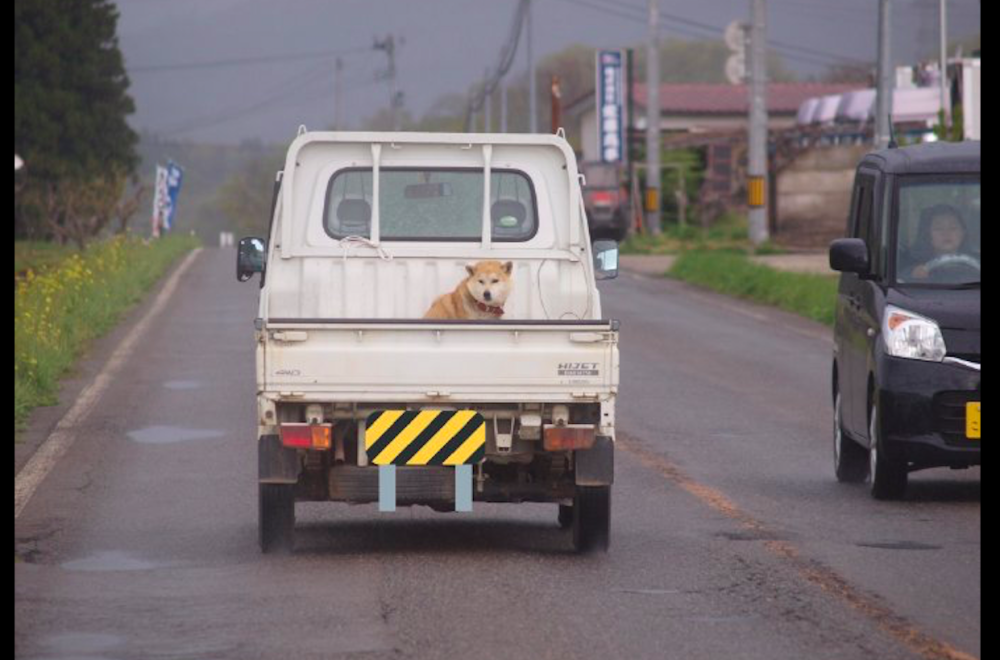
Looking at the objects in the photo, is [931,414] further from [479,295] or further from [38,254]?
[38,254]

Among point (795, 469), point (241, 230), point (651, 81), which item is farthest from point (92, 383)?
point (241, 230)

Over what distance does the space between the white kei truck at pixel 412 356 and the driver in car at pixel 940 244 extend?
6.88 ft

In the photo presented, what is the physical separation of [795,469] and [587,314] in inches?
108

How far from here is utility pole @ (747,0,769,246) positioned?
148 feet

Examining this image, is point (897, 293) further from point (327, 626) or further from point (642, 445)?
point (327, 626)

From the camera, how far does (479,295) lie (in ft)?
37.6

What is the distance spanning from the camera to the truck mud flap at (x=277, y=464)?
33.5 ft

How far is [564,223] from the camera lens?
12.3 m

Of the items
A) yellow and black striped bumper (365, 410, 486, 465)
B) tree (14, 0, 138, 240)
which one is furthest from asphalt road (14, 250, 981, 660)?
tree (14, 0, 138, 240)

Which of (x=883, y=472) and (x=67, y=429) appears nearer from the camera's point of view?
(x=883, y=472)

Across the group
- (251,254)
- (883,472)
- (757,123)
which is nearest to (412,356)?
(251,254)

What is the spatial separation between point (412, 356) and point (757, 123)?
121ft

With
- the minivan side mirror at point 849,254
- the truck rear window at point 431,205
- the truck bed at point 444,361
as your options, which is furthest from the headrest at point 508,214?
the truck bed at point 444,361

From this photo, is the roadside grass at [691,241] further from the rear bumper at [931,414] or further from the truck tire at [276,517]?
the truck tire at [276,517]
